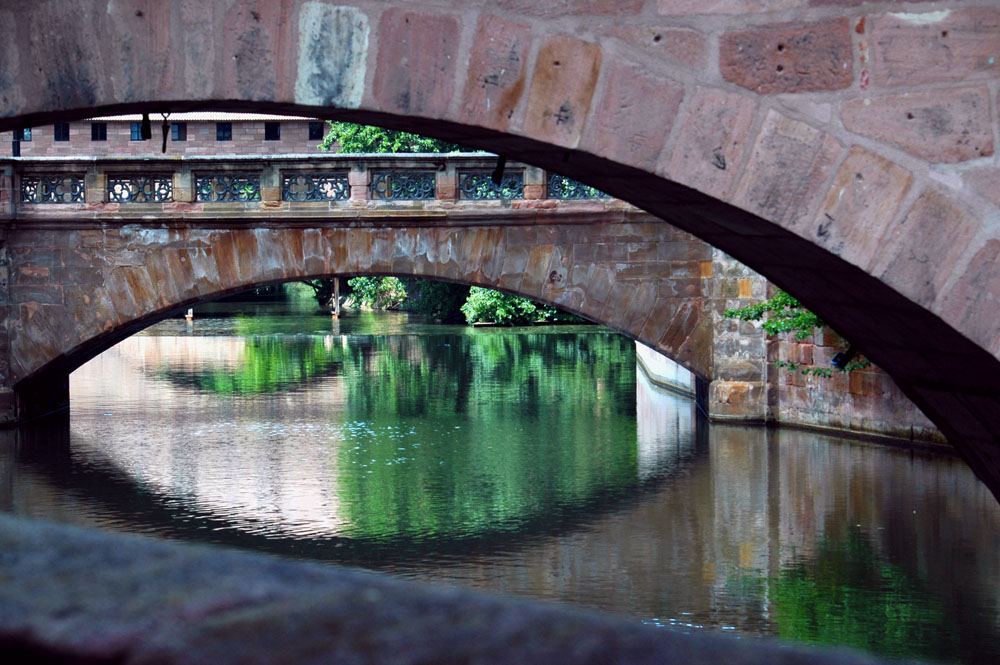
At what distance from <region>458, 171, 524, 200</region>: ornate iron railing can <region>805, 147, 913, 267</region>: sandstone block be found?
11153 mm

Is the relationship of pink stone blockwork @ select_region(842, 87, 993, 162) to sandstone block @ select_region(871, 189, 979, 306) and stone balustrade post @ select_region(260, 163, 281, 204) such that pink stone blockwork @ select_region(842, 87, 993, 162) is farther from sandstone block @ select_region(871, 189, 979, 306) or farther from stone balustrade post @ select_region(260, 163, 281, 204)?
stone balustrade post @ select_region(260, 163, 281, 204)

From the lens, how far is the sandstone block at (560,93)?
3.08 metres

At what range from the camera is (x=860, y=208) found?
3.09 m

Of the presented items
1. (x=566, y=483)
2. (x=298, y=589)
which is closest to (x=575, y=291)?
(x=566, y=483)

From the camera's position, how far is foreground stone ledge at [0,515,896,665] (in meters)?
0.63

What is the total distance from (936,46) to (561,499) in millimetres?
8355

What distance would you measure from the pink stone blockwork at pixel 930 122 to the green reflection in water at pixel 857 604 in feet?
Result: 13.3

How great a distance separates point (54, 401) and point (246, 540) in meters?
7.75

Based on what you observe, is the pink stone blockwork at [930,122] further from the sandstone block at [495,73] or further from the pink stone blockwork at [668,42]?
the sandstone block at [495,73]

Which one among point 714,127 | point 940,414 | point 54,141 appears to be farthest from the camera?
point 54,141

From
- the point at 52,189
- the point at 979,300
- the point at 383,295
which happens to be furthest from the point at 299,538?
the point at 383,295

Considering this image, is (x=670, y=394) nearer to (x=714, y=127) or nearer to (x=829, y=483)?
(x=829, y=483)

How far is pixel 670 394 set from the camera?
63.5 ft

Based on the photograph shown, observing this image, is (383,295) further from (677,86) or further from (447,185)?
(677,86)
